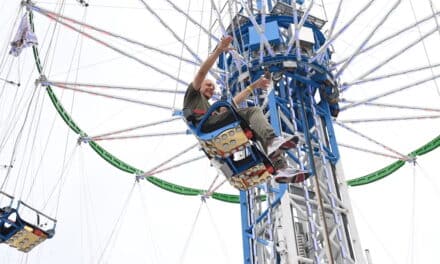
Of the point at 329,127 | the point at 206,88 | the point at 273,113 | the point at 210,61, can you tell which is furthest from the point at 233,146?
the point at 329,127

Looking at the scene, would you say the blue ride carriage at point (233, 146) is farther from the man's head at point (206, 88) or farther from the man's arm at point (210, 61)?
the man's arm at point (210, 61)

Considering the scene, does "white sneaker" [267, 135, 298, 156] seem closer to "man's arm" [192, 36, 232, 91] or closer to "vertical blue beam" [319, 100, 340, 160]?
"man's arm" [192, 36, 232, 91]

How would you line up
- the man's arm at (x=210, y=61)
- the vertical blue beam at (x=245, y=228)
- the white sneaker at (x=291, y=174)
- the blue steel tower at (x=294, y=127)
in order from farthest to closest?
1. the vertical blue beam at (x=245, y=228)
2. the blue steel tower at (x=294, y=127)
3. the white sneaker at (x=291, y=174)
4. the man's arm at (x=210, y=61)

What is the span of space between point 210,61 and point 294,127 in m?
5.65

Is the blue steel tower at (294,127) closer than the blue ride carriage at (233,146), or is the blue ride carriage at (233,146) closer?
the blue ride carriage at (233,146)

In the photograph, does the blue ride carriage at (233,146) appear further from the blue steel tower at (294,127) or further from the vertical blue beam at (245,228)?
the vertical blue beam at (245,228)

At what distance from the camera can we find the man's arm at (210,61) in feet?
19.2

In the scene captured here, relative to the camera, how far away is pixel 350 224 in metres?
10.7

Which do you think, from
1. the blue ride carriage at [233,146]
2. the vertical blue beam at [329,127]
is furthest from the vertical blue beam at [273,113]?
the blue ride carriage at [233,146]

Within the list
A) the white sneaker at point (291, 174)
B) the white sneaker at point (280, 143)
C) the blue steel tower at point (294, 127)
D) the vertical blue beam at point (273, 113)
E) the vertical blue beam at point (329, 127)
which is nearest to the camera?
the white sneaker at point (280, 143)

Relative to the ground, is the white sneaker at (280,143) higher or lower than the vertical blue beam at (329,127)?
lower

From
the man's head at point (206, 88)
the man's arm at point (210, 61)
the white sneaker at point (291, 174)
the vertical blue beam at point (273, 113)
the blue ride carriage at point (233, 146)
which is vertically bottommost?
the white sneaker at point (291, 174)

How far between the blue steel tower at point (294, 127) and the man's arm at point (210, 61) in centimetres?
399

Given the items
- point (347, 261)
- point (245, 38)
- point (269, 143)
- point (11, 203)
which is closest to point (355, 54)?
point (245, 38)
